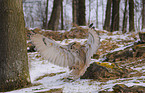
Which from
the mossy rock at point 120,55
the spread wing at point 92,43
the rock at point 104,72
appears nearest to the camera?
the spread wing at point 92,43

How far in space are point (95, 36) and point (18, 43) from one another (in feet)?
5.78

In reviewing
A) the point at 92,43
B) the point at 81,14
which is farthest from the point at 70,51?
the point at 81,14

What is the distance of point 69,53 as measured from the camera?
11.6 ft

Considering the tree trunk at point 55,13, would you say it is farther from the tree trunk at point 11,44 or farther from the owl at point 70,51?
the owl at point 70,51

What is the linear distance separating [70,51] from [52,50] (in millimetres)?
409

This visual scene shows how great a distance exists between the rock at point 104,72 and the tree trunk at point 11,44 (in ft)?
5.76

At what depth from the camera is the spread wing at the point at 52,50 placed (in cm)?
331

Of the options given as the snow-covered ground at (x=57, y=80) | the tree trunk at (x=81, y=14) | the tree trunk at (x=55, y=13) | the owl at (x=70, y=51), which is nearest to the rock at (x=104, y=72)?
the snow-covered ground at (x=57, y=80)

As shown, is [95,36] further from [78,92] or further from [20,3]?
[20,3]

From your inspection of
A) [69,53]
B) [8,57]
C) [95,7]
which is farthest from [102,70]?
[95,7]

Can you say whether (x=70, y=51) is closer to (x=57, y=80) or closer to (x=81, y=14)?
(x=57, y=80)

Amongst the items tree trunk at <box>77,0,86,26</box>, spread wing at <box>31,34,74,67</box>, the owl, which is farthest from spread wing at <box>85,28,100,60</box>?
tree trunk at <box>77,0,86,26</box>

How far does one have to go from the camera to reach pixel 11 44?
346 cm

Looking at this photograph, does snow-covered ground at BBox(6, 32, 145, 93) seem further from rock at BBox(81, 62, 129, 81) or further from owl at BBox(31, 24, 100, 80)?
owl at BBox(31, 24, 100, 80)
